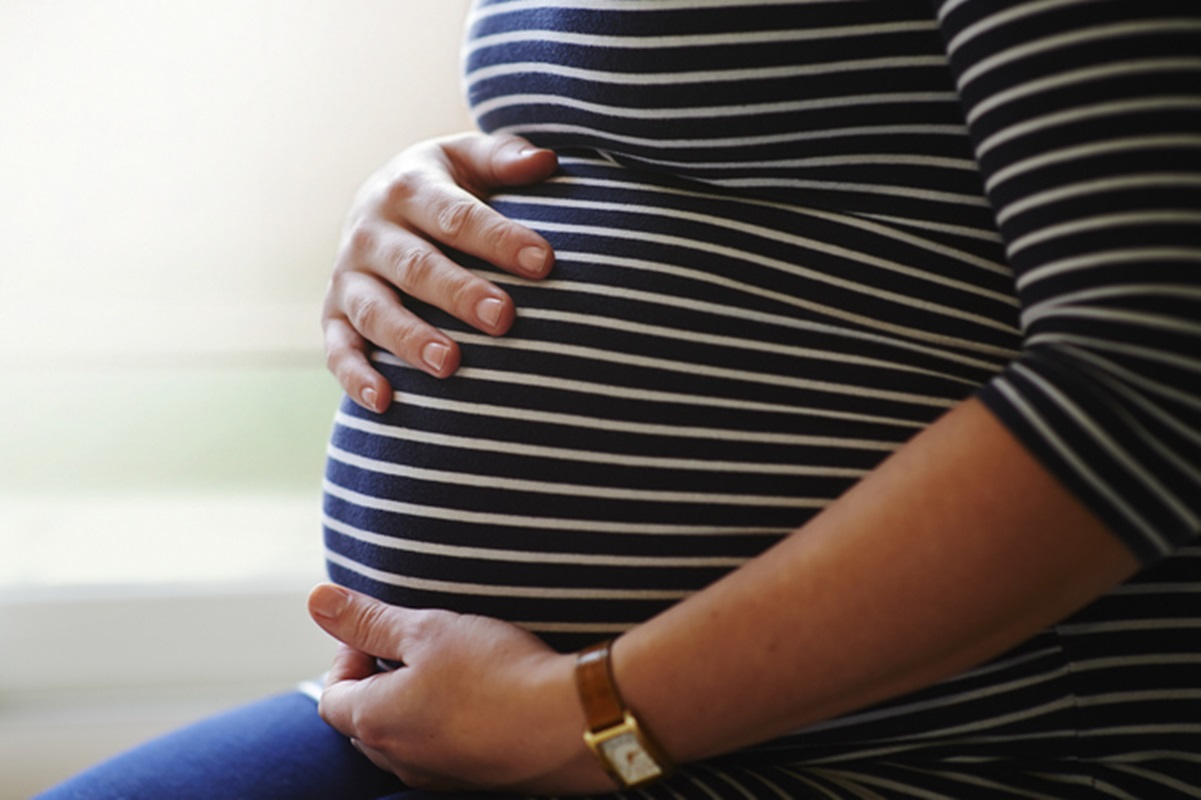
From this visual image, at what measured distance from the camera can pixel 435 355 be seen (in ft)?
2.28

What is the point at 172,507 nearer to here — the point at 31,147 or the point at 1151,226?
the point at 31,147

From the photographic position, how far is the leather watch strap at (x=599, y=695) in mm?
562

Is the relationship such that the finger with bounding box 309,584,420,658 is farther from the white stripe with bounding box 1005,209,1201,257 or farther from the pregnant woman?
the white stripe with bounding box 1005,209,1201,257

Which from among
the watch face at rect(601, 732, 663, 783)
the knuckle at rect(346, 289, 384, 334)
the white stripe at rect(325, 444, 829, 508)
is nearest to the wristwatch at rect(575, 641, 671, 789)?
the watch face at rect(601, 732, 663, 783)

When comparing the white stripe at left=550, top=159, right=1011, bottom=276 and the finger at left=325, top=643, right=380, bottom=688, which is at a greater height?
the white stripe at left=550, top=159, right=1011, bottom=276

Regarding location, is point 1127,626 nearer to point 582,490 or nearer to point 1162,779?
point 1162,779

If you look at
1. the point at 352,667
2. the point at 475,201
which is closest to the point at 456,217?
the point at 475,201

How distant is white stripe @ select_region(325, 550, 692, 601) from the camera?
63 cm

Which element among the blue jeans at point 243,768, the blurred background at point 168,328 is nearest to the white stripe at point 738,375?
the blue jeans at point 243,768

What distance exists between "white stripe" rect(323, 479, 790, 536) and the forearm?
0.07m

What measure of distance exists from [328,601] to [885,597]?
39 cm

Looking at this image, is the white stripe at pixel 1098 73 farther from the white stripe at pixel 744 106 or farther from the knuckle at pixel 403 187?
the knuckle at pixel 403 187

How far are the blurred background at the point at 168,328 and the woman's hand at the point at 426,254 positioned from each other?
1.23ft

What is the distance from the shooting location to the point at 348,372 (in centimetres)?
76
